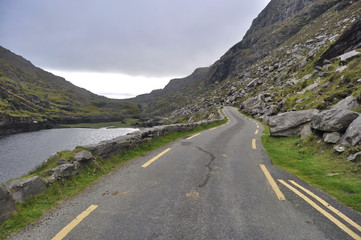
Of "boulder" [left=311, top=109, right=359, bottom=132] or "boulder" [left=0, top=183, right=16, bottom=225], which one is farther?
"boulder" [left=311, top=109, right=359, bottom=132]

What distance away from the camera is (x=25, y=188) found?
5293 millimetres

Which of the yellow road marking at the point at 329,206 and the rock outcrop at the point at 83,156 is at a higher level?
the rock outcrop at the point at 83,156

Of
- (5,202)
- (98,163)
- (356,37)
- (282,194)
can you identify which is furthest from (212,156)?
(356,37)

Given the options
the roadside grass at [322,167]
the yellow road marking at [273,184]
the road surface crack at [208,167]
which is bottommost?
the roadside grass at [322,167]

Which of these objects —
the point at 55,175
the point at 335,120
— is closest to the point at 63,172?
the point at 55,175

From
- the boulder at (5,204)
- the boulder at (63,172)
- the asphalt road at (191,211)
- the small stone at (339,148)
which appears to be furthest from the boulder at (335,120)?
the boulder at (5,204)

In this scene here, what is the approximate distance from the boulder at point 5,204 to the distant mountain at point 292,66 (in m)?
17.2

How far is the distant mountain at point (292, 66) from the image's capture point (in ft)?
81.6

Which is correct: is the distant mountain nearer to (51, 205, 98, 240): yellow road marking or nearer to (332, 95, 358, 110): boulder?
(332, 95, 358, 110): boulder

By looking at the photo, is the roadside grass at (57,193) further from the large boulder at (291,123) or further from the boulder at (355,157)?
the large boulder at (291,123)

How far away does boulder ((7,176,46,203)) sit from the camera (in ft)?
16.7

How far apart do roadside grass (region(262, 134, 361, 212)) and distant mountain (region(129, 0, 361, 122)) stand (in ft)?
17.3

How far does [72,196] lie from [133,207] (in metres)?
2.11

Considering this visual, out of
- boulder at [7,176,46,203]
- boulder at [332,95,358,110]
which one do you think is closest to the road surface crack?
boulder at [7,176,46,203]
